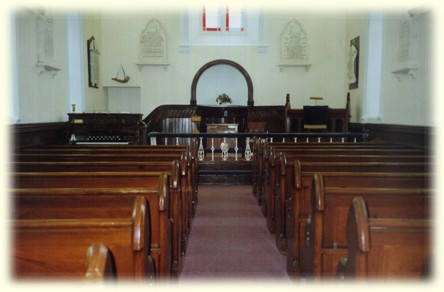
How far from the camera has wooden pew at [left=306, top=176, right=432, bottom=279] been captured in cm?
184

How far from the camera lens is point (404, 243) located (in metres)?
1.36

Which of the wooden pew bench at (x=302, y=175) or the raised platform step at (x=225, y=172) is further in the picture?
the raised platform step at (x=225, y=172)

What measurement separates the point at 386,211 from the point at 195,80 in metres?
8.99

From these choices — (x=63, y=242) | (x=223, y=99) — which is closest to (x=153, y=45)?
(x=223, y=99)

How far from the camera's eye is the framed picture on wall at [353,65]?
8.73 m

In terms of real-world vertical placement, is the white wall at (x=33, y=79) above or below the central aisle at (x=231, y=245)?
above

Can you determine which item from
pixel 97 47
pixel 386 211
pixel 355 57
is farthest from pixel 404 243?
pixel 97 47

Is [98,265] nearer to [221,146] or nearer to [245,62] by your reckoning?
[221,146]

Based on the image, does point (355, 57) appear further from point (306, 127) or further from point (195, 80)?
point (195, 80)

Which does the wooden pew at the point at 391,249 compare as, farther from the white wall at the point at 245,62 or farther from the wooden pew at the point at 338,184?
the white wall at the point at 245,62

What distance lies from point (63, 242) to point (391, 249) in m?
1.09

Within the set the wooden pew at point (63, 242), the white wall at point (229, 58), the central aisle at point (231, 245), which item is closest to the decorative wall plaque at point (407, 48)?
the central aisle at point (231, 245)

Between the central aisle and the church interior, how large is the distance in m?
0.02

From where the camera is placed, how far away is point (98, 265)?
0.89m
